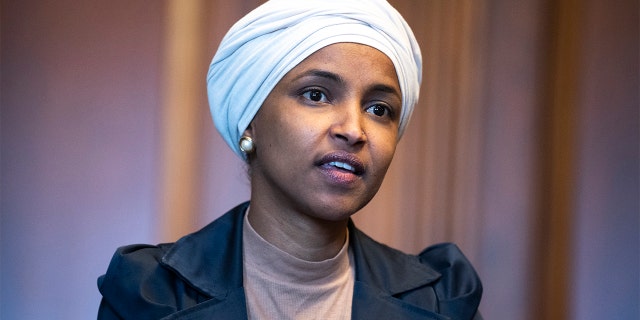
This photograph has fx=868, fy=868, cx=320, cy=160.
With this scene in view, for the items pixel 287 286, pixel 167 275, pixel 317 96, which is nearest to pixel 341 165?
pixel 317 96

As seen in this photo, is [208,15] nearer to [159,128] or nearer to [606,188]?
[159,128]

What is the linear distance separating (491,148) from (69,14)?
41.2 inches

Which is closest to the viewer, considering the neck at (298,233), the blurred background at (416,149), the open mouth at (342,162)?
the open mouth at (342,162)

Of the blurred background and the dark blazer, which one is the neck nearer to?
the dark blazer

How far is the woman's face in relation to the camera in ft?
4.39

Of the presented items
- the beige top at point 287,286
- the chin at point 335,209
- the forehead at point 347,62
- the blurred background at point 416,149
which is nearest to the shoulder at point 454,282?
the beige top at point 287,286

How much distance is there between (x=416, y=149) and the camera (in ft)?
7.04

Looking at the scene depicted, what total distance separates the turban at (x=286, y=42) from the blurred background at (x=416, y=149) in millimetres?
514

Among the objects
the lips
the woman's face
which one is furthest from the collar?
the lips

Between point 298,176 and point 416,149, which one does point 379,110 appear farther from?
point 416,149

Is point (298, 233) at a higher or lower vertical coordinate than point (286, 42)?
lower

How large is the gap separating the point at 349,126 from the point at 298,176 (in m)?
0.11

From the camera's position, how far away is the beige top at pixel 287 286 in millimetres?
1426

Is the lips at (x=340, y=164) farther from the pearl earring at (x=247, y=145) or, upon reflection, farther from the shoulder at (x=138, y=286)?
the shoulder at (x=138, y=286)
